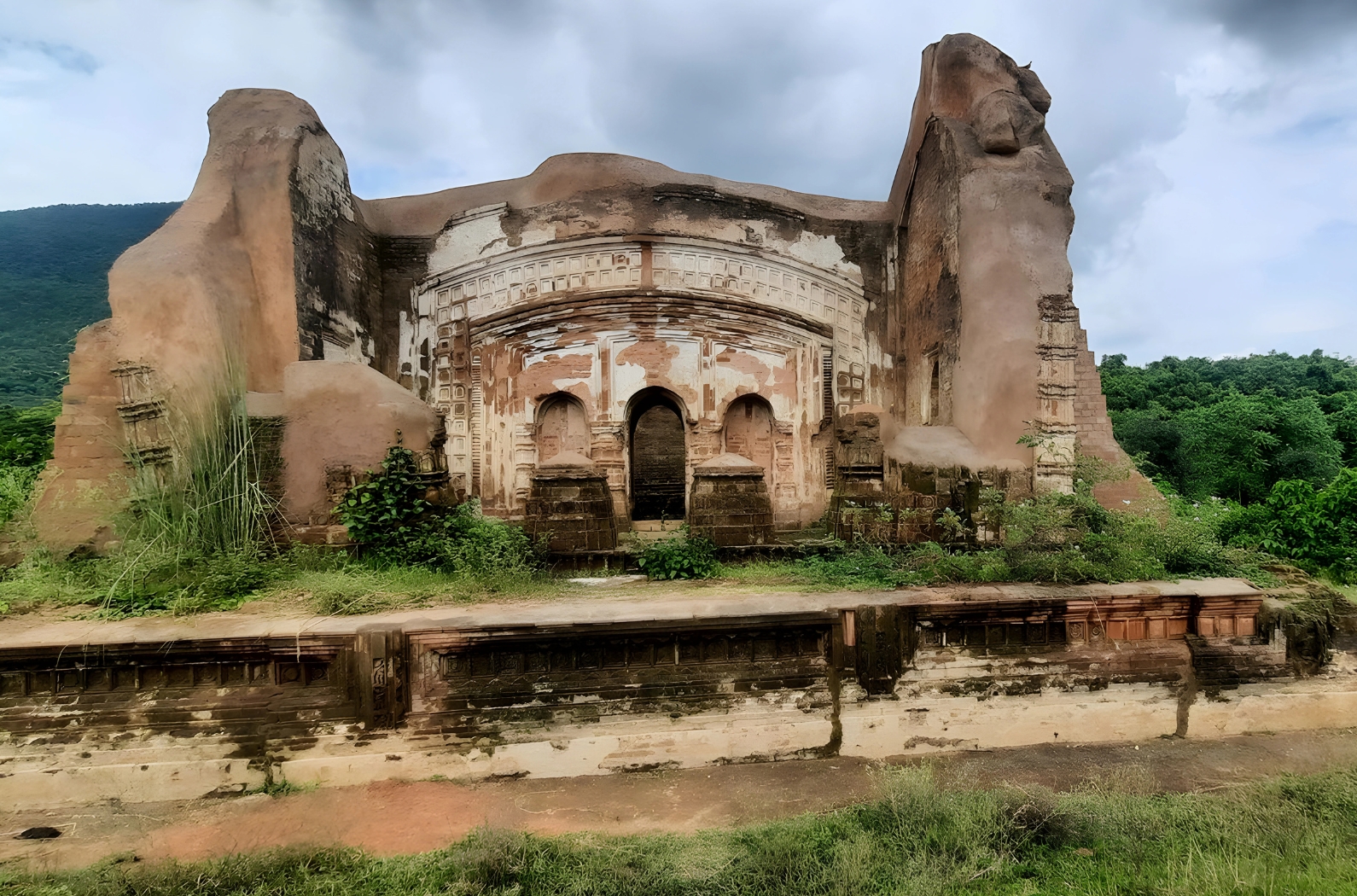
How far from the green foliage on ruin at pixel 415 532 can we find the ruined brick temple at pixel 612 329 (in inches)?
7.9

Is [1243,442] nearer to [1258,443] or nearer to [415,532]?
[1258,443]

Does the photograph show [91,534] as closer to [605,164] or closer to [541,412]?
[541,412]

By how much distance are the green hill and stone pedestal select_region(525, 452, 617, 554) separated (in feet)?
37.2

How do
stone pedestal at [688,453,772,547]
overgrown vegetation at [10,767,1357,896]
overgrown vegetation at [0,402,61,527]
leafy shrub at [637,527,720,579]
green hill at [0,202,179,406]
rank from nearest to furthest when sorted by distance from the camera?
1. overgrown vegetation at [10,767,1357,896]
2. overgrown vegetation at [0,402,61,527]
3. leafy shrub at [637,527,720,579]
4. stone pedestal at [688,453,772,547]
5. green hill at [0,202,179,406]

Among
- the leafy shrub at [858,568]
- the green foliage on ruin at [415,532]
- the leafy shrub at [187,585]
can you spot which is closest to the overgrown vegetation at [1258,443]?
the leafy shrub at [858,568]

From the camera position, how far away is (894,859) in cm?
267

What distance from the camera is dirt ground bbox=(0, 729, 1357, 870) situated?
9.77ft

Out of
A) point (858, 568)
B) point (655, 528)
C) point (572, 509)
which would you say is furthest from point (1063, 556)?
point (655, 528)

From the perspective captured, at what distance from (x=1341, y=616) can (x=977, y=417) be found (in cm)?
278

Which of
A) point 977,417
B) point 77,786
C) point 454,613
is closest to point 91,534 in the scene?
point 77,786

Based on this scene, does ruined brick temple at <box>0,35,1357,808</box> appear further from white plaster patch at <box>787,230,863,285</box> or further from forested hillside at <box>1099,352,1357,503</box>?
forested hillside at <box>1099,352,1357,503</box>

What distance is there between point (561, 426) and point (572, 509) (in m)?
2.99

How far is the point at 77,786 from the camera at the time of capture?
10.8 feet

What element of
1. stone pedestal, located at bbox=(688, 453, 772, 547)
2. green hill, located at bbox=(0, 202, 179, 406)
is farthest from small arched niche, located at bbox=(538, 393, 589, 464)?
green hill, located at bbox=(0, 202, 179, 406)
